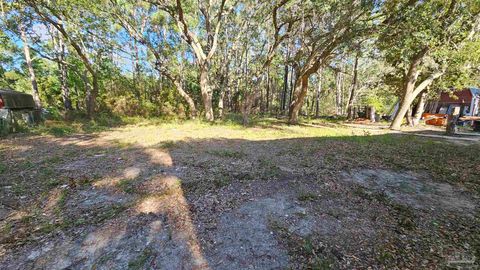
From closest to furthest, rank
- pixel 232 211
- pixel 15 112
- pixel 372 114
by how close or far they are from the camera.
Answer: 1. pixel 232 211
2. pixel 15 112
3. pixel 372 114

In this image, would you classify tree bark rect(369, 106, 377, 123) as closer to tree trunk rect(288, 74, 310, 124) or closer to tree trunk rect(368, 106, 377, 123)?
tree trunk rect(368, 106, 377, 123)

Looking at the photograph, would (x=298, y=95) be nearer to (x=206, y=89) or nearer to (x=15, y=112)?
(x=206, y=89)

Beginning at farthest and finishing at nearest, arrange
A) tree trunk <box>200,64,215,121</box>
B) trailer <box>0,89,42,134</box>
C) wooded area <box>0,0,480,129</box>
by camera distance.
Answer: tree trunk <box>200,64,215,121</box>
wooded area <box>0,0,480,129</box>
trailer <box>0,89,42,134</box>

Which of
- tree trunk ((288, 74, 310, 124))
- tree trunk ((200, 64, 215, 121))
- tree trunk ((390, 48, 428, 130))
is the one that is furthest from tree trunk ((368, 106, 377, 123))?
tree trunk ((200, 64, 215, 121))

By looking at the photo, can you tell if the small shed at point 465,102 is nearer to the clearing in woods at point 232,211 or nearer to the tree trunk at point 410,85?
the tree trunk at point 410,85

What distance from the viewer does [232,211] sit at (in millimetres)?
2689

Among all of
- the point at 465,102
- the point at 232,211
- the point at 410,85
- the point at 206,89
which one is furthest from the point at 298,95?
the point at 465,102

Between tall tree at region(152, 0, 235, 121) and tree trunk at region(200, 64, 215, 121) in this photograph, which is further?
tree trunk at region(200, 64, 215, 121)

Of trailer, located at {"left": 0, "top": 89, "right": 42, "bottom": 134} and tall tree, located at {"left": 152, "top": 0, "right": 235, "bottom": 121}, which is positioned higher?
tall tree, located at {"left": 152, "top": 0, "right": 235, "bottom": 121}

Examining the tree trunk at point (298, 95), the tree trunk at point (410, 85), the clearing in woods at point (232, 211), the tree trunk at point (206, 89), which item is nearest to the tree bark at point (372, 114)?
the tree trunk at point (410, 85)

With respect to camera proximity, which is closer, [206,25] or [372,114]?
[206,25]

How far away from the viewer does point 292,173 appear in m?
3.98

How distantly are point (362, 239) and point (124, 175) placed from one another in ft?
11.3

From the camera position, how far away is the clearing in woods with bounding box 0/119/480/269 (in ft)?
6.44
